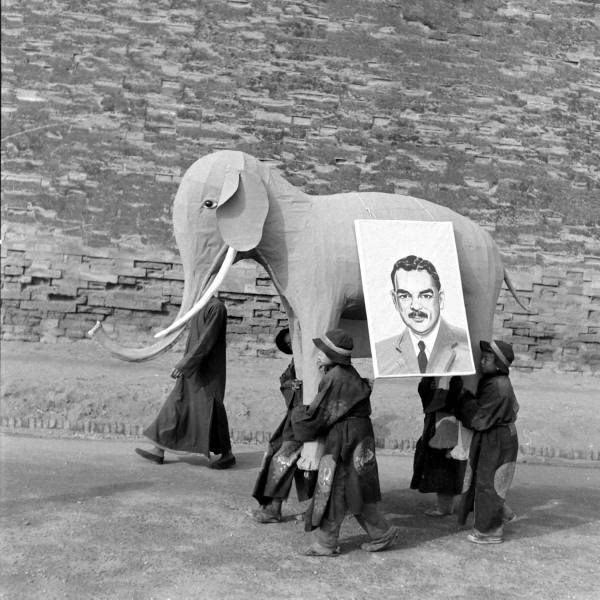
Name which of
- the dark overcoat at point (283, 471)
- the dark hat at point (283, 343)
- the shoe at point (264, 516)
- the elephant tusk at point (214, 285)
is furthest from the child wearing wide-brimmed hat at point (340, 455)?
the dark hat at point (283, 343)

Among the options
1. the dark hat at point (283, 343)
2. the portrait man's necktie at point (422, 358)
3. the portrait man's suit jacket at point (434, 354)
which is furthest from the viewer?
the dark hat at point (283, 343)

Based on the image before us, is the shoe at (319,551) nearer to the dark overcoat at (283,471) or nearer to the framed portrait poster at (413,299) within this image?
the dark overcoat at (283,471)

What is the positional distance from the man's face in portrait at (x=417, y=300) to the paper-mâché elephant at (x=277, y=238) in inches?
10.5

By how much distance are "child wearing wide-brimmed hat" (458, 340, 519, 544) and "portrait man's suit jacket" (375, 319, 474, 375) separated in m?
0.18

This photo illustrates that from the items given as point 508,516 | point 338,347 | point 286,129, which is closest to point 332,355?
point 338,347

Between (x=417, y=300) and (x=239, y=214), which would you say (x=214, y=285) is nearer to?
(x=239, y=214)

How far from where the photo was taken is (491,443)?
5617mm

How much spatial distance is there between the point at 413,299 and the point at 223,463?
252 centimetres

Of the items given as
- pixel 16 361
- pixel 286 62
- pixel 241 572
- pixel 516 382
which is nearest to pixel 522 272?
pixel 516 382

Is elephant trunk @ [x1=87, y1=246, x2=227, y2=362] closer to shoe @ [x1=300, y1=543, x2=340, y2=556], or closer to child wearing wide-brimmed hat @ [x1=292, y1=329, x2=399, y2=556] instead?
child wearing wide-brimmed hat @ [x1=292, y1=329, x2=399, y2=556]

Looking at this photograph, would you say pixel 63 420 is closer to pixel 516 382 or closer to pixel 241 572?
pixel 241 572

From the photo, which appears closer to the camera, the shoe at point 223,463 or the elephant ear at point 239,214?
the elephant ear at point 239,214

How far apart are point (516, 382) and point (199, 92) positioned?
5.24 meters

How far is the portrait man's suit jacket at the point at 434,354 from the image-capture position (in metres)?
5.41
